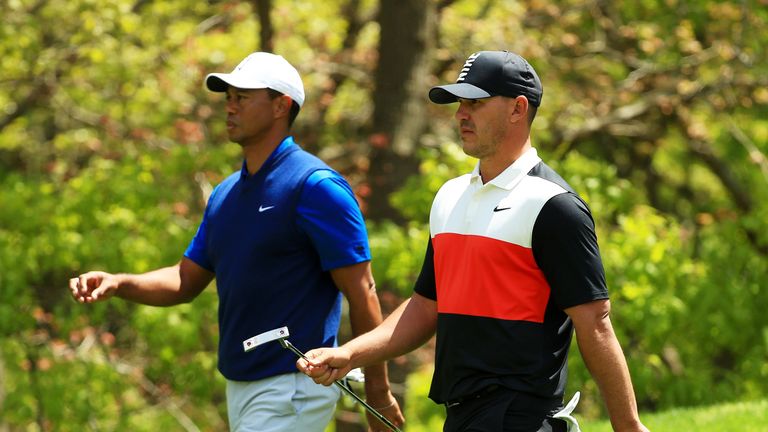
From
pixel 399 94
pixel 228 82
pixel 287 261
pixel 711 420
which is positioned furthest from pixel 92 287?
pixel 399 94

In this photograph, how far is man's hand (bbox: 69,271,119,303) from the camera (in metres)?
4.90

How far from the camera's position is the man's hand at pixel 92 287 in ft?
16.1

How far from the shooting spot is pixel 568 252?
146 inches

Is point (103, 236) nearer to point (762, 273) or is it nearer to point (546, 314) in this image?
point (762, 273)

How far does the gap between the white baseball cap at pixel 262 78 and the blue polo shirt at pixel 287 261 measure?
334 millimetres

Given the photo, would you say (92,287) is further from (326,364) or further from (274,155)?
(326,364)

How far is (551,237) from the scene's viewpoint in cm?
372

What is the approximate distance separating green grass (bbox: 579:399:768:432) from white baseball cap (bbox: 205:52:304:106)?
3427 millimetres

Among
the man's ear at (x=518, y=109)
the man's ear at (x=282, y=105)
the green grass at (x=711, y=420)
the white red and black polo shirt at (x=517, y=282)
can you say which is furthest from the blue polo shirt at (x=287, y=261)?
the green grass at (x=711, y=420)

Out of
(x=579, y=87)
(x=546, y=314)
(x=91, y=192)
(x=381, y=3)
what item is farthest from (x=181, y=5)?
(x=546, y=314)

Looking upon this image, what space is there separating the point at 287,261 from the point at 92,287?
2.55 feet

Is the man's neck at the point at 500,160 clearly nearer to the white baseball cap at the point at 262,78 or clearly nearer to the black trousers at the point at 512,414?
the black trousers at the point at 512,414

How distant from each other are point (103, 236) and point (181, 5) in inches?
151

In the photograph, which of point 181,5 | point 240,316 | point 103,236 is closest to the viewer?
point 240,316
